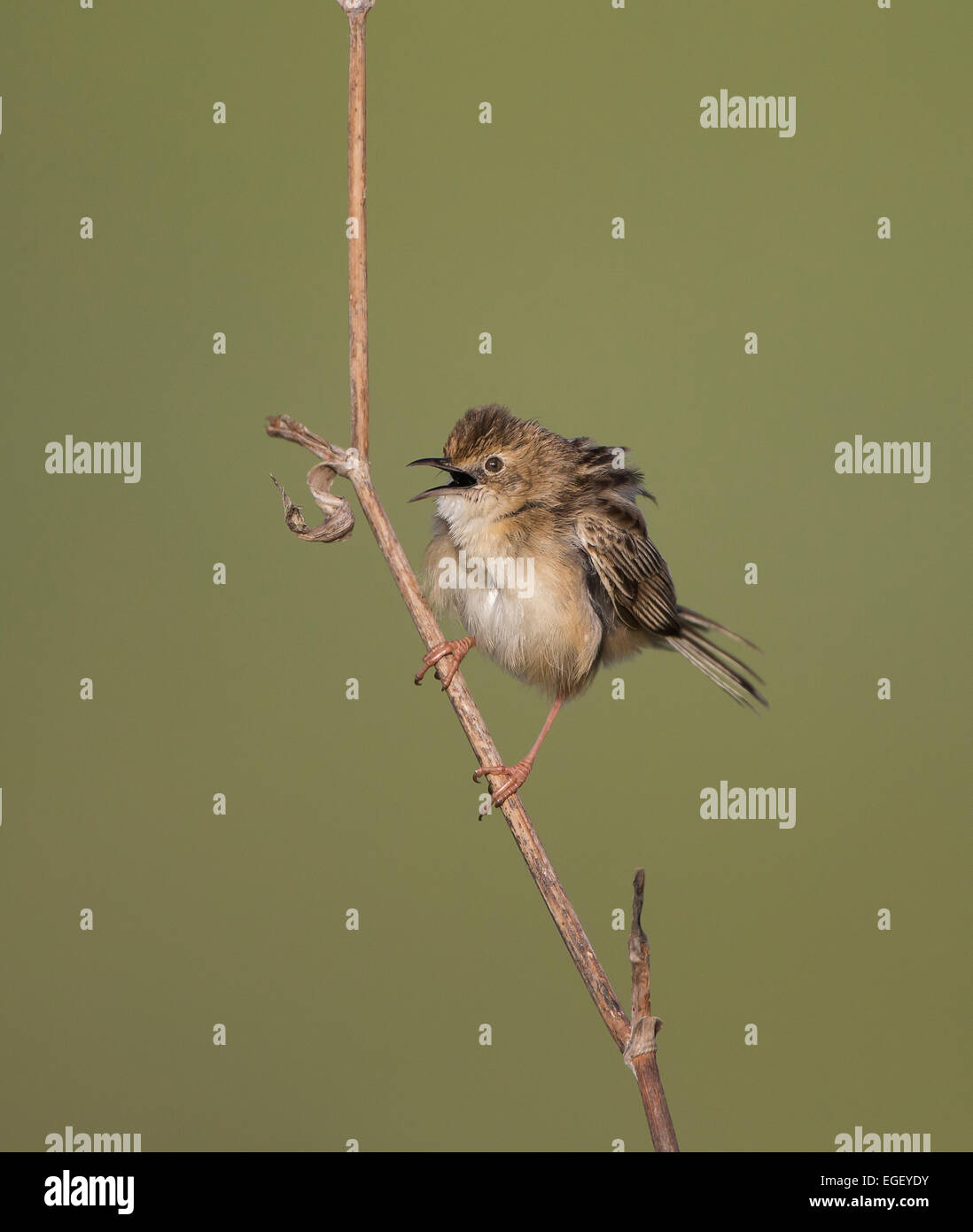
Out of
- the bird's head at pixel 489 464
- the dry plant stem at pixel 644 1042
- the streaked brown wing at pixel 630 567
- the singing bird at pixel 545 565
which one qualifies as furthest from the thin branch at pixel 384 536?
the streaked brown wing at pixel 630 567

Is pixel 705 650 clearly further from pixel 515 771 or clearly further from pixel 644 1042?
pixel 644 1042

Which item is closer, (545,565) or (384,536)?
(384,536)

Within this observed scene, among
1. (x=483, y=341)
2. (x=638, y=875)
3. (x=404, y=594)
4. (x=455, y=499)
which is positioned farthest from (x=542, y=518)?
(x=483, y=341)

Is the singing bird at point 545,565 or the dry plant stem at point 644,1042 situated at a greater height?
the singing bird at point 545,565

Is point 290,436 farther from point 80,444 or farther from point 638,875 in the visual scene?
point 80,444

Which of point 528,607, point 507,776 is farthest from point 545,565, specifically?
point 507,776

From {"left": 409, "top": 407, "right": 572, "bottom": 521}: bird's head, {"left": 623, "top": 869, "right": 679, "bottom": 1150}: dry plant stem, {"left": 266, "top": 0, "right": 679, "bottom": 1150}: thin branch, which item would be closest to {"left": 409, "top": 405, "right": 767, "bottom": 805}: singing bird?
{"left": 409, "top": 407, "right": 572, "bottom": 521}: bird's head

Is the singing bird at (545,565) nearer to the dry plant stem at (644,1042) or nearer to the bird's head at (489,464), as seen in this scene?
the bird's head at (489,464)
